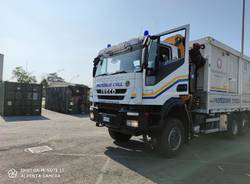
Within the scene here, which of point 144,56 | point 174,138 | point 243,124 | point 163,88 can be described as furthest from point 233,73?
point 144,56

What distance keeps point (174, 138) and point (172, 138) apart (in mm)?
99

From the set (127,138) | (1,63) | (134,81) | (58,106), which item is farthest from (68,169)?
(1,63)

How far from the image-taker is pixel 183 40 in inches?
218

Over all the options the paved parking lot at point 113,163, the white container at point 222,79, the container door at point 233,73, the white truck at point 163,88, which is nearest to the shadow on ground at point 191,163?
the paved parking lot at point 113,163

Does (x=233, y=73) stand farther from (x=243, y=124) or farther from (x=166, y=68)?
(x=166, y=68)

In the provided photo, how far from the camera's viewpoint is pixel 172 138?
563 centimetres

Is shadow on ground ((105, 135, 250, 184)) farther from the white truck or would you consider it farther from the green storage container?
the green storage container

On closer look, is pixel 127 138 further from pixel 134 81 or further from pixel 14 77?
pixel 14 77

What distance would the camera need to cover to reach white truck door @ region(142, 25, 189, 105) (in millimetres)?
5008

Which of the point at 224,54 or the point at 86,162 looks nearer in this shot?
the point at 86,162

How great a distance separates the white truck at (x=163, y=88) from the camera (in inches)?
198

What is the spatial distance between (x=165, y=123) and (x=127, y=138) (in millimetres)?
2328

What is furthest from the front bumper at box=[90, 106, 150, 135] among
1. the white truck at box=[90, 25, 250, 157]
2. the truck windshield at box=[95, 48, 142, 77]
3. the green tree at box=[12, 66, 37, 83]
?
the green tree at box=[12, 66, 37, 83]

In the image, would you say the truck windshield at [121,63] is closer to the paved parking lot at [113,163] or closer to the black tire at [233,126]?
the paved parking lot at [113,163]
